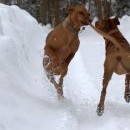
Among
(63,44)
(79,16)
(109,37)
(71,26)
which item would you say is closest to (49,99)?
(63,44)

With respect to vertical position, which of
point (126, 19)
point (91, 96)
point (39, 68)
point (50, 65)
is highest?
point (50, 65)

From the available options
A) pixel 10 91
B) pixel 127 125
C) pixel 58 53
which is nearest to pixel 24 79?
pixel 58 53

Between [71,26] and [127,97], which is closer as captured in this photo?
[127,97]

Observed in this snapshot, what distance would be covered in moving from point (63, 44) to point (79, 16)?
61 cm

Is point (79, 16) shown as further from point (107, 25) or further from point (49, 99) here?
point (49, 99)

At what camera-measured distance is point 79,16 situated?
6.62 meters

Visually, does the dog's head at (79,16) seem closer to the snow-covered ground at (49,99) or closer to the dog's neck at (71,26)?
the dog's neck at (71,26)

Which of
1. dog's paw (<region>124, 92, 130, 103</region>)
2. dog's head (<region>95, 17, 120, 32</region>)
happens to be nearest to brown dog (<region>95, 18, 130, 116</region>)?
dog's head (<region>95, 17, 120, 32</region>)

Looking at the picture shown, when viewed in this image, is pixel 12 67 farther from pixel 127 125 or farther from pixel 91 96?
pixel 127 125

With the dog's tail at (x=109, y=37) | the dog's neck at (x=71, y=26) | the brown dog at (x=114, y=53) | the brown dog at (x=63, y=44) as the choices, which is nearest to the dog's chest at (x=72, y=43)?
the brown dog at (x=63, y=44)

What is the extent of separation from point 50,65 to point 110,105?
4.10 feet

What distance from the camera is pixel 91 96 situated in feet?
24.1

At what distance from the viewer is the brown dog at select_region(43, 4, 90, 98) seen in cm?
673

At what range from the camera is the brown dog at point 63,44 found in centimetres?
673
